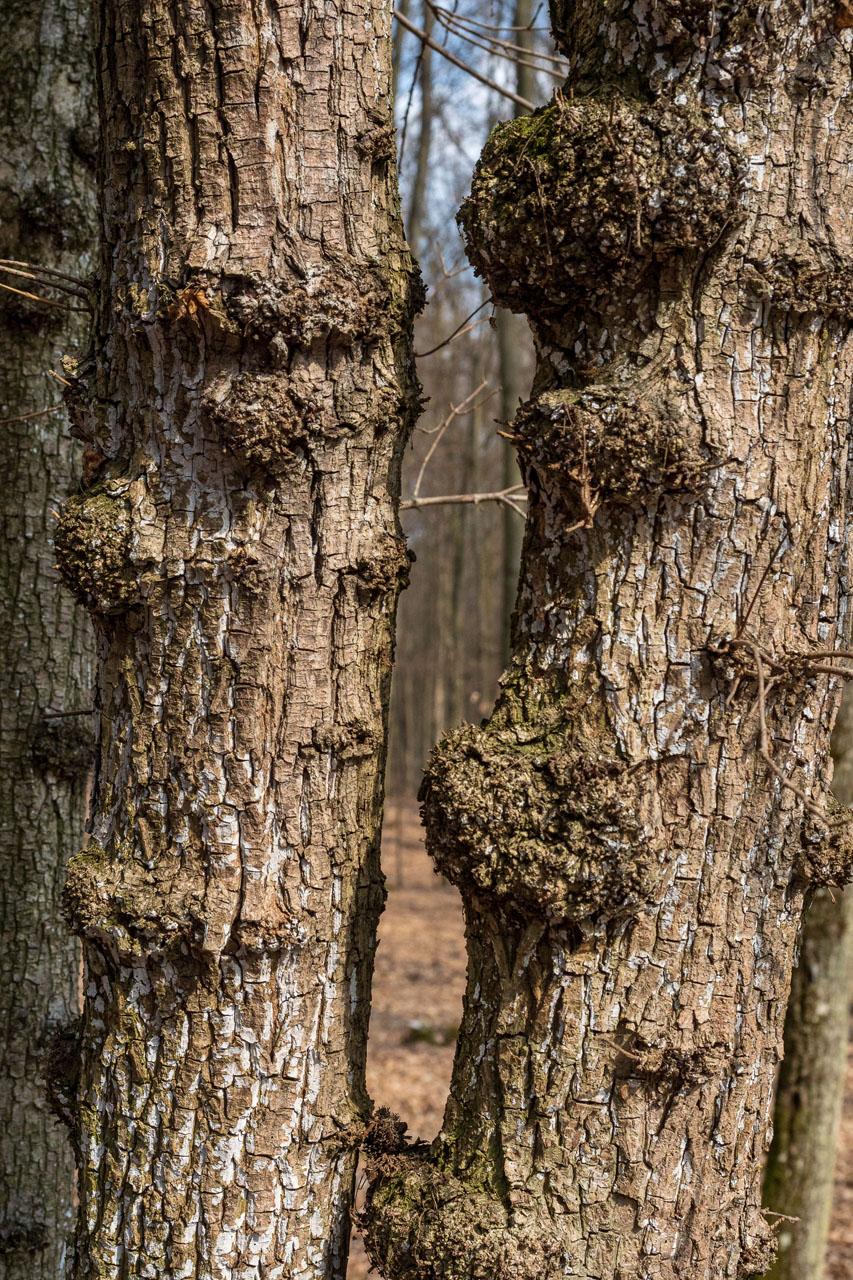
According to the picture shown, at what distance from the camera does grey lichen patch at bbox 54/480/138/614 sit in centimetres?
159

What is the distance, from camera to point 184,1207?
1572 millimetres

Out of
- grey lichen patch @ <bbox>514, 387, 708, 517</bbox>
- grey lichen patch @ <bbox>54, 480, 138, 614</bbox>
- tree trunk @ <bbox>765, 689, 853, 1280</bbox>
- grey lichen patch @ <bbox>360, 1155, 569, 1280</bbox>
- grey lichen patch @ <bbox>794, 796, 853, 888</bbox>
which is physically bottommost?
tree trunk @ <bbox>765, 689, 853, 1280</bbox>

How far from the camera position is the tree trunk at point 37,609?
3.04 m

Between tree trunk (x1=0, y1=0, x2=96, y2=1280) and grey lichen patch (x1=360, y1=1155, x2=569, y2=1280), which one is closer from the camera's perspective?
grey lichen patch (x1=360, y1=1155, x2=569, y2=1280)

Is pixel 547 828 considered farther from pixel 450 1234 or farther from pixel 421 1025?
pixel 421 1025

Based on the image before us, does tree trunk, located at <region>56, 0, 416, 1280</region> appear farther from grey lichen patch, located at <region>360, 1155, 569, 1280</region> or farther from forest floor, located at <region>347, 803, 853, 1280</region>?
forest floor, located at <region>347, 803, 853, 1280</region>

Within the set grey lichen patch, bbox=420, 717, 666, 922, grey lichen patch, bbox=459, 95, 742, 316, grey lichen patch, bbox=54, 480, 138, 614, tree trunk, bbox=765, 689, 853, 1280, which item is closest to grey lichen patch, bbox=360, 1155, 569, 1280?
grey lichen patch, bbox=420, 717, 666, 922

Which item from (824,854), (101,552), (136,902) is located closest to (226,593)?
(101,552)

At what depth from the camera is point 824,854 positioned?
1578mm

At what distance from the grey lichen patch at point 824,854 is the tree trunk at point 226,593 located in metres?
0.82

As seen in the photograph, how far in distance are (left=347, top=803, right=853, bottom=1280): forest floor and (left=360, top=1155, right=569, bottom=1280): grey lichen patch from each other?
2192 millimetres

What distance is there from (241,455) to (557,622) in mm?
621

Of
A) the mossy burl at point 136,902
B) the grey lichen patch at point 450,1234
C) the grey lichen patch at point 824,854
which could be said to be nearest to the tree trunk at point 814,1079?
the grey lichen patch at point 824,854

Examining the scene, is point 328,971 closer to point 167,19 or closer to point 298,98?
point 298,98
